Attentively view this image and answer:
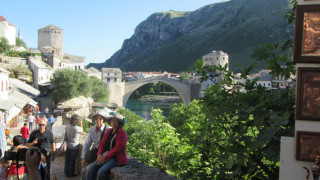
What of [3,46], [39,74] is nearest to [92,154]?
[39,74]

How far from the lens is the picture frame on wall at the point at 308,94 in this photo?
175cm

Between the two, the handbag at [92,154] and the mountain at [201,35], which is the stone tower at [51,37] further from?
the handbag at [92,154]

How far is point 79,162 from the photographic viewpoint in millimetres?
5234

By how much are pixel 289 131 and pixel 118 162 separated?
2074mm

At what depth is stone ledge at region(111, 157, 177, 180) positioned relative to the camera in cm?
328

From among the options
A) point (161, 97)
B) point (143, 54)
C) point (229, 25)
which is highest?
point (229, 25)

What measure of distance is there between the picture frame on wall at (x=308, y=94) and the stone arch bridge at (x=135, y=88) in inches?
1611

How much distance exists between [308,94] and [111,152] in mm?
2387

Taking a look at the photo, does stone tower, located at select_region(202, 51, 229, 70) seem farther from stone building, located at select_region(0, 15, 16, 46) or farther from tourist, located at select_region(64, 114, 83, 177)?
tourist, located at select_region(64, 114, 83, 177)

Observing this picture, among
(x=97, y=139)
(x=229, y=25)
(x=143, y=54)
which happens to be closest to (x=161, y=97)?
(x=229, y=25)

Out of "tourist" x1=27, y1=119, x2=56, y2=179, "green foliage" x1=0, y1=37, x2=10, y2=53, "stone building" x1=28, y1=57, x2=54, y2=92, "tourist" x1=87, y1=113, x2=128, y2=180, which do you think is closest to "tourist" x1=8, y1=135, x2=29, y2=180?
"tourist" x1=27, y1=119, x2=56, y2=179

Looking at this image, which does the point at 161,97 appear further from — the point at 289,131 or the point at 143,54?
the point at 289,131

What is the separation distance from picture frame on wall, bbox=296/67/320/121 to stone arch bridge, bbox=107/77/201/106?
4093 centimetres

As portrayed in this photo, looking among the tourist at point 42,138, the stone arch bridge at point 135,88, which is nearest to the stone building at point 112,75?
the stone arch bridge at point 135,88
